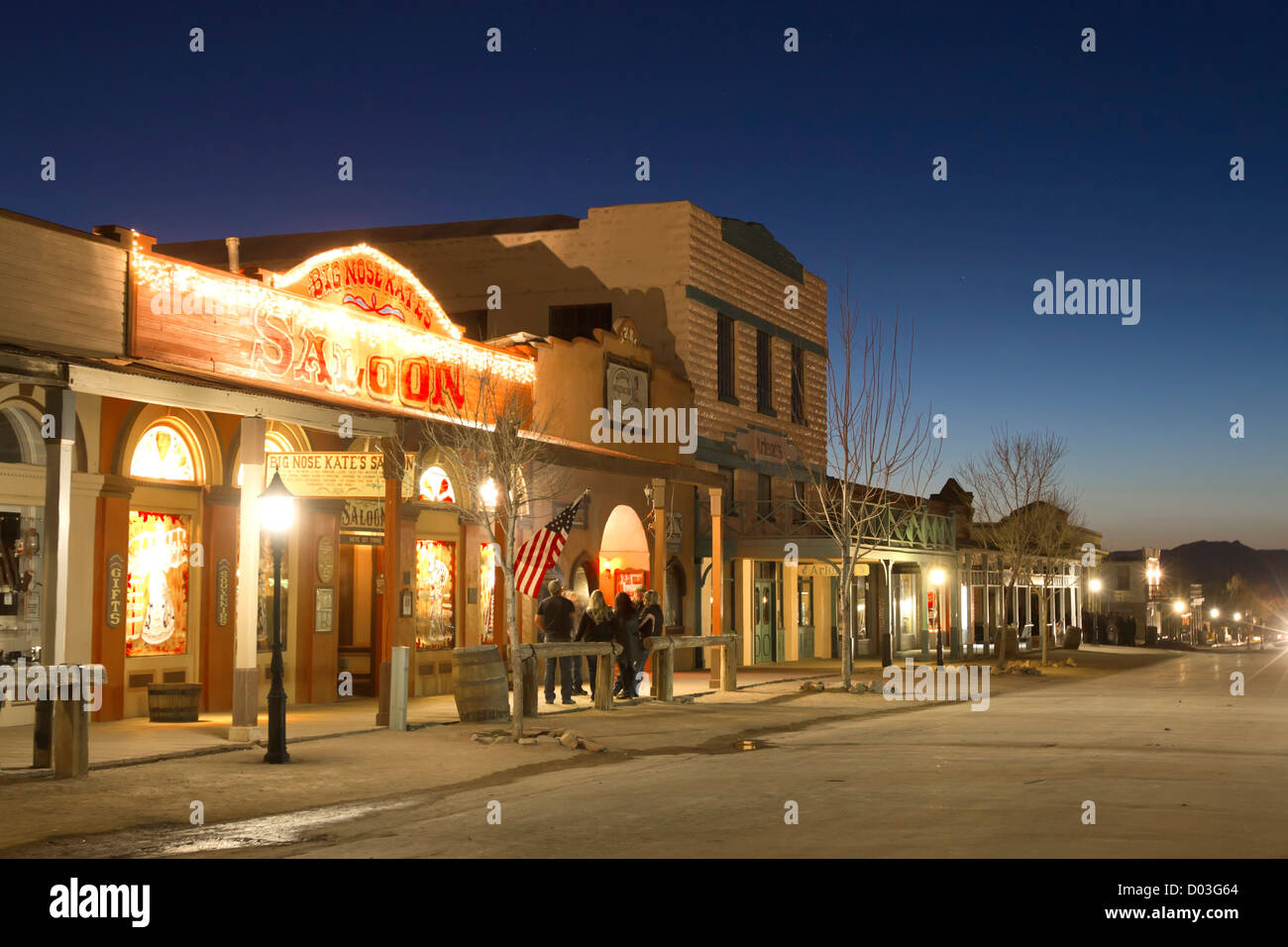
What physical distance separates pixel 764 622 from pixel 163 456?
19.0 m

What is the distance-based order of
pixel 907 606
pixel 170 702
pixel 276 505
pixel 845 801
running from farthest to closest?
1. pixel 907 606
2. pixel 170 702
3. pixel 276 505
4. pixel 845 801

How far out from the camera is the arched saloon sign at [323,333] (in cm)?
1616

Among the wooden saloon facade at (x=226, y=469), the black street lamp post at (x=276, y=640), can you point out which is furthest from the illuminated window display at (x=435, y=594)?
the black street lamp post at (x=276, y=640)

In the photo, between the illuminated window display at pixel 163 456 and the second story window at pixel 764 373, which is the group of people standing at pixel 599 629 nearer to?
the illuminated window display at pixel 163 456

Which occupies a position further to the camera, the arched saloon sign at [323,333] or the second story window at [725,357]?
the second story window at [725,357]

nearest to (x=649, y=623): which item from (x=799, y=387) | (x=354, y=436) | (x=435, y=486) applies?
(x=435, y=486)

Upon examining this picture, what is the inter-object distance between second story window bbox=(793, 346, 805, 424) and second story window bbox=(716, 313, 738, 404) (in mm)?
3746

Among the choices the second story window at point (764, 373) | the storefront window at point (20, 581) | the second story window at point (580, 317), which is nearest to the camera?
the storefront window at point (20, 581)

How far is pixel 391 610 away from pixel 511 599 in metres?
1.85

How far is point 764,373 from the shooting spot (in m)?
34.4

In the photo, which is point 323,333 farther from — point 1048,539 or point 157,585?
point 1048,539

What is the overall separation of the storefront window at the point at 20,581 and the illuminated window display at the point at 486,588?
8300 millimetres
